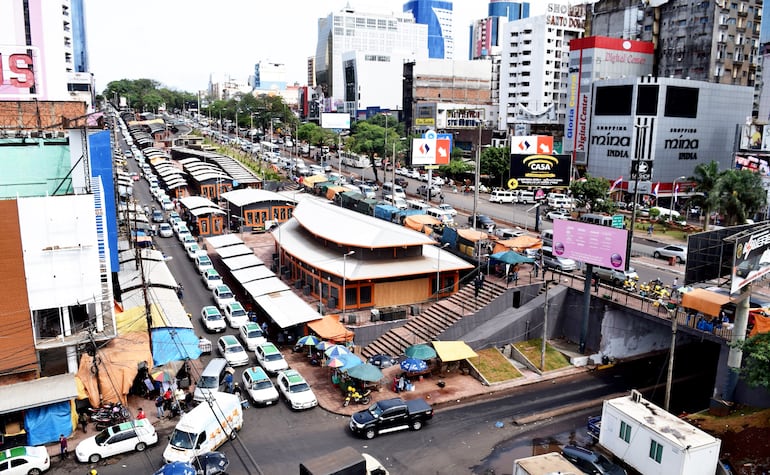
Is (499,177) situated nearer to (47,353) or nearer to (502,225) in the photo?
(502,225)

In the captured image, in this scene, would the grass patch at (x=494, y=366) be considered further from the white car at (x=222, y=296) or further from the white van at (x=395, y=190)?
the white van at (x=395, y=190)

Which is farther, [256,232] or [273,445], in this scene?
[256,232]

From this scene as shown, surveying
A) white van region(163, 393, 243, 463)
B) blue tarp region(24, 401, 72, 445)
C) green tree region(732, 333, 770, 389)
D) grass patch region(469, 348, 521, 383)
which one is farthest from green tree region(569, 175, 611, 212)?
blue tarp region(24, 401, 72, 445)

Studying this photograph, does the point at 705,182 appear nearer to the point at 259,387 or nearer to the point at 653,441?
the point at 653,441

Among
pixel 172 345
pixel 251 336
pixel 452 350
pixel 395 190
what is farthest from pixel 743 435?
pixel 395 190

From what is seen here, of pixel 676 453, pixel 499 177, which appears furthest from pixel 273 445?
pixel 499 177

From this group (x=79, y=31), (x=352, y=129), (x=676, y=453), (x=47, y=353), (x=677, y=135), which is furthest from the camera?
(x=352, y=129)

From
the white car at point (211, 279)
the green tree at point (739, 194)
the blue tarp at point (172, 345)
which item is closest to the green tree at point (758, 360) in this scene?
the blue tarp at point (172, 345)
